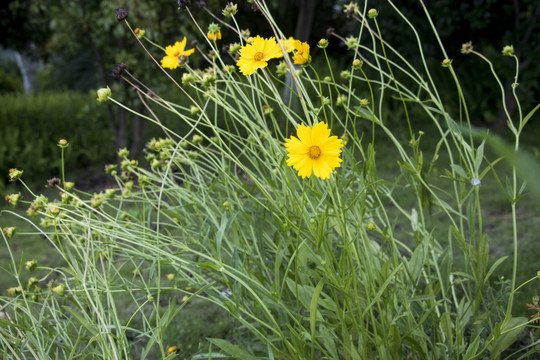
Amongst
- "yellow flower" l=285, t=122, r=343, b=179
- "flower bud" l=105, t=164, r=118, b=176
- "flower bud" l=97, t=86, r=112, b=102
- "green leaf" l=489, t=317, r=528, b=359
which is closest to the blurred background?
"flower bud" l=105, t=164, r=118, b=176

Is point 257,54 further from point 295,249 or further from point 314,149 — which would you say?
point 295,249

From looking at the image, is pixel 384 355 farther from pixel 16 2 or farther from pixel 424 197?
pixel 16 2

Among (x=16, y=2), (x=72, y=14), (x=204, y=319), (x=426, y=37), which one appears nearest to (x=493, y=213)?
(x=204, y=319)

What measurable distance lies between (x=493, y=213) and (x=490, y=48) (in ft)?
10.4

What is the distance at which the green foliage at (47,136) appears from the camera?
15.1 feet

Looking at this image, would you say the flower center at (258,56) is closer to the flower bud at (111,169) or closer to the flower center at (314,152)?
the flower center at (314,152)

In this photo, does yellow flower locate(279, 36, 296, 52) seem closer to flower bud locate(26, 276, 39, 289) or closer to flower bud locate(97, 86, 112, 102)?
flower bud locate(97, 86, 112, 102)

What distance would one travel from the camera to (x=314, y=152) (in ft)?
3.10

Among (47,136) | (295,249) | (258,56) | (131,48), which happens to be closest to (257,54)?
(258,56)

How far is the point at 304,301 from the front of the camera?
1.18 metres

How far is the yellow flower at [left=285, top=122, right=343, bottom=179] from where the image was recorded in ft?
3.09

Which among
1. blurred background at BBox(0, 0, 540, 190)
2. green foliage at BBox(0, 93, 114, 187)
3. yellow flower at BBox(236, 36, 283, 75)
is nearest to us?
yellow flower at BBox(236, 36, 283, 75)

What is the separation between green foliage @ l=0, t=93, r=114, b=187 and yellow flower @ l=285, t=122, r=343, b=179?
154 inches

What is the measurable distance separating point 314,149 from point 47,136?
4.64 meters
